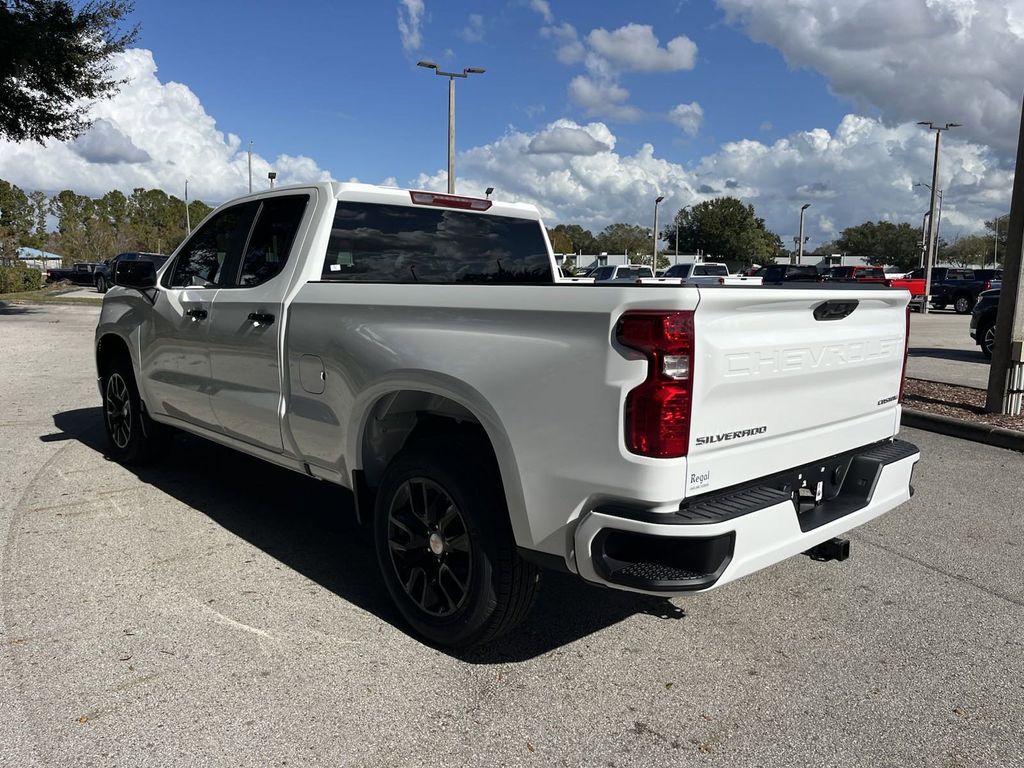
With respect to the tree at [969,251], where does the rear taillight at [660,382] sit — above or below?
below

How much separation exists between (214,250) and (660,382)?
3470mm

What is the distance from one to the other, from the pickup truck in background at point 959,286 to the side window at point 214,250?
31794 mm

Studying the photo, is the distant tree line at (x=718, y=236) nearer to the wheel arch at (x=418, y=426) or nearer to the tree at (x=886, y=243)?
the tree at (x=886, y=243)

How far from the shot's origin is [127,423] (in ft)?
20.5

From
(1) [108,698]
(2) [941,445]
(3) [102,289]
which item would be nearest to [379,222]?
(1) [108,698]

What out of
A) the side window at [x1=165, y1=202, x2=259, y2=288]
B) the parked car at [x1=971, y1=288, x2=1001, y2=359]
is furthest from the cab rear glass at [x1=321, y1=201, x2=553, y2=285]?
the parked car at [x1=971, y1=288, x2=1001, y2=359]

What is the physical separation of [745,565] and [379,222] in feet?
8.82

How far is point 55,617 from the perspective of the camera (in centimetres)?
372

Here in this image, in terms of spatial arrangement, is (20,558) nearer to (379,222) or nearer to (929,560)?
(379,222)

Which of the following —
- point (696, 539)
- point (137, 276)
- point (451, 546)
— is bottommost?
point (451, 546)

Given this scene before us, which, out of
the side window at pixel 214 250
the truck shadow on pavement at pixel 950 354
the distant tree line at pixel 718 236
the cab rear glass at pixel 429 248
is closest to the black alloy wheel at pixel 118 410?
the side window at pixel 214 250

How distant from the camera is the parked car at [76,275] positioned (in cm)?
4697

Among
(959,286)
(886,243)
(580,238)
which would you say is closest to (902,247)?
(886,243)

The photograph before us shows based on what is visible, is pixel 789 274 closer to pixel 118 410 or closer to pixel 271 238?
pixel 118 410
